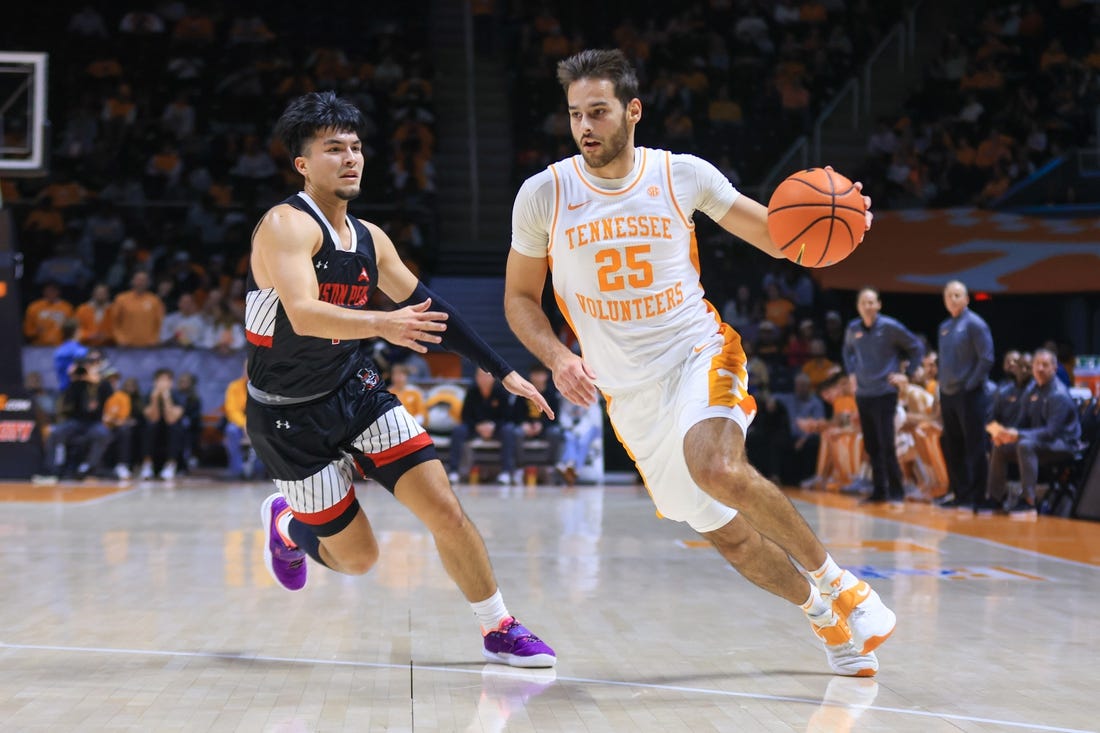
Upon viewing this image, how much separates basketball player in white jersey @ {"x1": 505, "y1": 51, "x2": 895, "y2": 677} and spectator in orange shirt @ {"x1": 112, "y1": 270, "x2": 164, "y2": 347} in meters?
12.1

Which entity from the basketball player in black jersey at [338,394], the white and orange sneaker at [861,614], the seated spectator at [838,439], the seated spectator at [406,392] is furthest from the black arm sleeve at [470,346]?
the seated spectator at [406,392]

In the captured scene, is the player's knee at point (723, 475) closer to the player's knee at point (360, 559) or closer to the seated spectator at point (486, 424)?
the player's knee at point (360, 559)

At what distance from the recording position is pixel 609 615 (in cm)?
564

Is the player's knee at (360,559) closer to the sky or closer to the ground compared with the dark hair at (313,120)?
closer to the ground

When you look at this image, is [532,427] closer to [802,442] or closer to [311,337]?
[802,442]

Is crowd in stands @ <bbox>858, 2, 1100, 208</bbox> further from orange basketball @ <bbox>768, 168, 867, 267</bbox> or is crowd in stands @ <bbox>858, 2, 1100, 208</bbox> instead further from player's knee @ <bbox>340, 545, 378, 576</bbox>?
player's knee @ <bbox>340, 545, 378, 576</bbox>

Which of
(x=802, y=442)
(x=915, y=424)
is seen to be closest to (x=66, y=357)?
(x=802, y=442)

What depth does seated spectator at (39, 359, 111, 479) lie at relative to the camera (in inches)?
574

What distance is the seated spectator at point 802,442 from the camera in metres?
15.2

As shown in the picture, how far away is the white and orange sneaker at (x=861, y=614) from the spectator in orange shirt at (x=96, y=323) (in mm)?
13101

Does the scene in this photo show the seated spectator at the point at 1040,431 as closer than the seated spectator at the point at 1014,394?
Yes

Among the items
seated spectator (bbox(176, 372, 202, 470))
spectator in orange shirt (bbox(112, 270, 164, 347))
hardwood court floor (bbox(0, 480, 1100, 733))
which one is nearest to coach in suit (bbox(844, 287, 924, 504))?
hardwood court floor (bbox(0, 480, 1100, 733))

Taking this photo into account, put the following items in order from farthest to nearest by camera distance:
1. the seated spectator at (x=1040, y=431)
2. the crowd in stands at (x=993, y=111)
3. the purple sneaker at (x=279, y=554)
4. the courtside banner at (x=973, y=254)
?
the crowd in stands at (x=993, y=111)
the courtside banner at (x=973, y=254)
the seated spectator at (x=1040, y=431)
the purple sneaker at (x=279, y=554)

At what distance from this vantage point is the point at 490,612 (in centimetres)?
462
